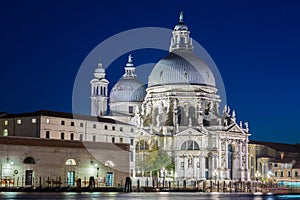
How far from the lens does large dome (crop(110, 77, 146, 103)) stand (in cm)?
12362

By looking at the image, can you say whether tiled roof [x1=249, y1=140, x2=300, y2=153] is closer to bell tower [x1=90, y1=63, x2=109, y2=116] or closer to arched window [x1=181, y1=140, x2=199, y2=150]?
arched window [x1=181, y1=140, x2=199, y2=150]

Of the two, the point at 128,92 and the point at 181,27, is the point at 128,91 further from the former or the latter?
the point at 181,27

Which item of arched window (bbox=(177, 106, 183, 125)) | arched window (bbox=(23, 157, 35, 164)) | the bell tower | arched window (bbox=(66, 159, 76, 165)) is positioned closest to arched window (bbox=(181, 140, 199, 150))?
arched window (bbox=(177, 106, 183, 125))

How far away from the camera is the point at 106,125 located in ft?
320

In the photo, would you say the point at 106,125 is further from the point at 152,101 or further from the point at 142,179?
the point at 152,101

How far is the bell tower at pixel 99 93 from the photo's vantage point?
120625 mm

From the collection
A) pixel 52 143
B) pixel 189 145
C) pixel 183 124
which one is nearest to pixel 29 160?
pixel 52 143

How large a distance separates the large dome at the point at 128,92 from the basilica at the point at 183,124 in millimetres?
2914

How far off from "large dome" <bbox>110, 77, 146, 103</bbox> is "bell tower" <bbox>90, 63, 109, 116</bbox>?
292cm

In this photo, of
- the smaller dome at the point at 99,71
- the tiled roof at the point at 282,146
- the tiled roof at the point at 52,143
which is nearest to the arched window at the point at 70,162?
the tiled roof at the point at 52,143

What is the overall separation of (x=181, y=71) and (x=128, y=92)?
16.8 metres

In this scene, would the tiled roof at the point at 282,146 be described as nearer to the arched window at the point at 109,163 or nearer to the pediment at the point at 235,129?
the pediment at the point at 235,129

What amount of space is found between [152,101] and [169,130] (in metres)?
8.14

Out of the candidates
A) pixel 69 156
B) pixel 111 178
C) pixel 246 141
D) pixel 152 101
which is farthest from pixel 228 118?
pixel 69 156
